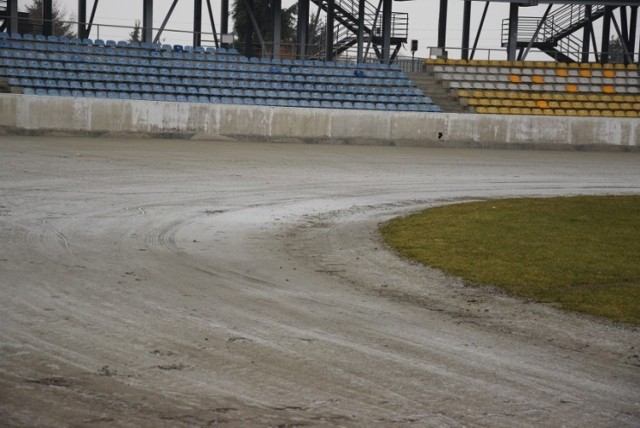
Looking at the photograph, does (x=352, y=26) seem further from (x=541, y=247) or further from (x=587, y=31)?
(x=541, y=247)

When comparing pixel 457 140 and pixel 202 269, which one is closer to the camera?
pixel 202 269

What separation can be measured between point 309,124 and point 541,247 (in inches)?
883

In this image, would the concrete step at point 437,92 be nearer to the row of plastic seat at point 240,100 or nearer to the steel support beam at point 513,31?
the row of plastic seat at point 240,100

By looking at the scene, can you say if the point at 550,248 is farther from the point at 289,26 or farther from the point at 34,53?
the point at 289,26

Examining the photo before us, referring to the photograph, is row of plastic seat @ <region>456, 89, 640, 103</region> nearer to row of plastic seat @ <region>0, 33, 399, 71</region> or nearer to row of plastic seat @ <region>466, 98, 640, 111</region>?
row of plastic seat @ <region>466, 98, 640, 111</region>

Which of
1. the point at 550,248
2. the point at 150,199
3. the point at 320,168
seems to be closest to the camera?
the point at 550,248

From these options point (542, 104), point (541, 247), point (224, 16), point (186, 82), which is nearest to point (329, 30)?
point (224, 16)

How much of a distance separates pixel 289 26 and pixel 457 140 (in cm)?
3962

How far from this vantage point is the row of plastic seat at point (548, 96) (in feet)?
122

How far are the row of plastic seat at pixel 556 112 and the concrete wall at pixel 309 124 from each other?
967 millimetres

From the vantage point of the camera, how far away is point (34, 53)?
1318 inches

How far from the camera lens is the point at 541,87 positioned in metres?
38.6

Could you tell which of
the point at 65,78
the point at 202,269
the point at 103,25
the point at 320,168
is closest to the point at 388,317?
the point at 202,269

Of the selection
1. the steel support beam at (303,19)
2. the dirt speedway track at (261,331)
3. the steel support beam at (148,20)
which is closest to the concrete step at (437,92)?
the steel support beam at (303,19)
